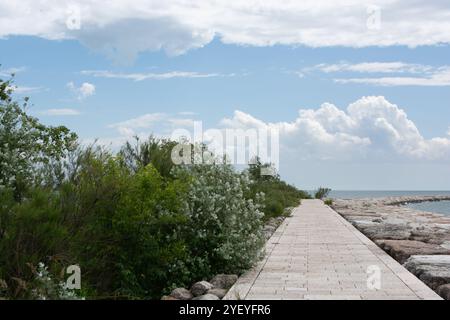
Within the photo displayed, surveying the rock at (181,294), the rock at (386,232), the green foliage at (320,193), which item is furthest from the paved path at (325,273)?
the green foliage at (320,193)

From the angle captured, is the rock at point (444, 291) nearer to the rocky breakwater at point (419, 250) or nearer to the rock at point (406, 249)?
the rocky breakwater at point (419, 250)

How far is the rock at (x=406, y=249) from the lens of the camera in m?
12.4

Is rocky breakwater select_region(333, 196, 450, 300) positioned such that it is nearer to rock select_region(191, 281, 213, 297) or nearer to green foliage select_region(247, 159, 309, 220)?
green foliage select_region(247, 159, 309, 220)

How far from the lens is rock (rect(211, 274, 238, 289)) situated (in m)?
9.82

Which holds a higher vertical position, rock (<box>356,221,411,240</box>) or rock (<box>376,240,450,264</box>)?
rock (<box>356,221,411,240</box>)

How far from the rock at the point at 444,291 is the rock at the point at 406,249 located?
3.12m

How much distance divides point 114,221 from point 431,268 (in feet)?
16.6

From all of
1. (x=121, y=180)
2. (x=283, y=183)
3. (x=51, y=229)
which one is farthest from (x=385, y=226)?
(x=283, y=183)

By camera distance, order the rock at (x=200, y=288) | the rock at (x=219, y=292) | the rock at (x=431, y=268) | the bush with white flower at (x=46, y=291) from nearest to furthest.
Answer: the bush with white flower at (x=46, y=291) < the rock at (x=219, y=292) < the rock at (x=200, y=288) < the rock at (x=431, y=268)

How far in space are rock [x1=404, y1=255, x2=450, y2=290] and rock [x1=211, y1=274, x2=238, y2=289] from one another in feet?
9.58

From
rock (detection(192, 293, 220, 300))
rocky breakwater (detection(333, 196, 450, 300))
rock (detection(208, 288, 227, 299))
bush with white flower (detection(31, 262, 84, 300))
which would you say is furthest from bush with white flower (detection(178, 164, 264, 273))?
bush with white flower (detection(31, 262, 84, 300))

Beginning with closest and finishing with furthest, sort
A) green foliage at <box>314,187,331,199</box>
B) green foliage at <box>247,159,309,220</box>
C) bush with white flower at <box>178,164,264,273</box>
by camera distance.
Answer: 1. bush with white flower at <box>178,164,264,273</box>
2. green foliage at <box>247,159,309,220</box>
3. green foliage at <box>314,187,331,199</box>

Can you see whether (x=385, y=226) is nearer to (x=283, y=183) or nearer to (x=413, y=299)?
(x=413, y=299)
